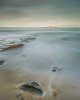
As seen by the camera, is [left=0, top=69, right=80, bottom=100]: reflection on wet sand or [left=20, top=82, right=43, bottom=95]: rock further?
[left=20, top=82, right=43, bottom=95]: rock

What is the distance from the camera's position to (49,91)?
A: 155 inches

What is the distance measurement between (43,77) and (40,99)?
5.11 feet

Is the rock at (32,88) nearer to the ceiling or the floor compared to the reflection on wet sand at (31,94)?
nearer to the ceiling

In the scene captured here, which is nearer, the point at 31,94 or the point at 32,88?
the point at 31,94

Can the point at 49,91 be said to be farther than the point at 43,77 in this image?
No

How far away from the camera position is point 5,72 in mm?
5492

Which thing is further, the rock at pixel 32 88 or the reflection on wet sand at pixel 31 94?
→ the rock at pixel 32 88

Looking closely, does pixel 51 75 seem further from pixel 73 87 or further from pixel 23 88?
pixel 23 88

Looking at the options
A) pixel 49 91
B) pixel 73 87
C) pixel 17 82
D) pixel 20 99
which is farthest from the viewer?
pixel 17 82

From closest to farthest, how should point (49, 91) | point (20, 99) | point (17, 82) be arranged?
point (20, 99) < point (49, 91) < point (17, 82)

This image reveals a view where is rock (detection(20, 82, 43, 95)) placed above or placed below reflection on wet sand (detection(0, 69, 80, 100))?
above

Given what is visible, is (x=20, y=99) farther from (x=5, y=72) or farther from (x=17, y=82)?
(x=5, y=72)

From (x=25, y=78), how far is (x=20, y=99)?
1450 millimetres

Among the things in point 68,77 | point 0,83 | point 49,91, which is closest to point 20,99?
point 49,91
